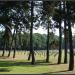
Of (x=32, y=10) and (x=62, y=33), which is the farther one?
(x=62, y=33)

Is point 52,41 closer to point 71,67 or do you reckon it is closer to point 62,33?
point 62,33

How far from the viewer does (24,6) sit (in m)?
33.0

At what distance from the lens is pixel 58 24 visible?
39156 millimetres

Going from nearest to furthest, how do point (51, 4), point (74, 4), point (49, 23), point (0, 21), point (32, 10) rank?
point (74, 4) < point (51, 4) < point (0, 21) < point (32, 10) < point (49, 23)

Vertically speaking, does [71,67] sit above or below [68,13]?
below

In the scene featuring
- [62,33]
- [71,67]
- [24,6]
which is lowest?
[71,67]

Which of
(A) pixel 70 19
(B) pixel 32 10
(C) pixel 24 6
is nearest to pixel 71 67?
(A) pixel 70 19

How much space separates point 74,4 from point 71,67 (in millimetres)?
5631

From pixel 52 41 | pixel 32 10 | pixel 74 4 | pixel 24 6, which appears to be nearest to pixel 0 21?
pixel 24 6

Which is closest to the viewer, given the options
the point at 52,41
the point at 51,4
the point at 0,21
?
the point at 51,4

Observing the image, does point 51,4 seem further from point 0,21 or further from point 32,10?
point 32,10

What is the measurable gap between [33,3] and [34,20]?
229 cm

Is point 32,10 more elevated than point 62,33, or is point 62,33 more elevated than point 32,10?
point 32,10

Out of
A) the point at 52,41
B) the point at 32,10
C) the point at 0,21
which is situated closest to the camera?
the point at 0,21
